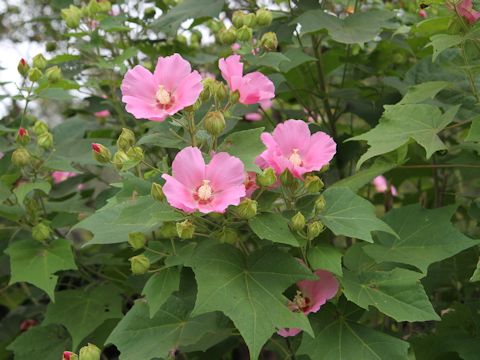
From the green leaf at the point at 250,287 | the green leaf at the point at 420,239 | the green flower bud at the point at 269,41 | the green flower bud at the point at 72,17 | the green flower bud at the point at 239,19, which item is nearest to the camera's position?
the green leaf at the point at 250,287

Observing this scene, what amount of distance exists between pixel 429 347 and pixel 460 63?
26.6 inches

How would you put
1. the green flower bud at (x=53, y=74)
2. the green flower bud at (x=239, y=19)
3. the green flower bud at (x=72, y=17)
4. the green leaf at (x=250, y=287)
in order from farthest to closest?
the green flower bud at (x=72, y=17) < the green flower bud at (x=53, y=74) < the green flower bud at (x=239, y=19) < the green leaf at (x=250, y=287)

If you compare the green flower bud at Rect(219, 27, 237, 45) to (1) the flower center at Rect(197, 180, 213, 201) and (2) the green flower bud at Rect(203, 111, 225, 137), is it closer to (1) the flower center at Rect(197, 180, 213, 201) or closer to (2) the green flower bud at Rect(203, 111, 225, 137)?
(2) the green flower bud at Rect(203, 111, 225, 137)

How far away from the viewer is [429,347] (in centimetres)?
161

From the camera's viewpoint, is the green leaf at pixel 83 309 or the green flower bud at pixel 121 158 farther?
the green leaf at pixel 83 309

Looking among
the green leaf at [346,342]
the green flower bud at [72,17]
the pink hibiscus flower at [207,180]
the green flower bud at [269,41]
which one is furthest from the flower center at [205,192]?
the green flower bud at [72,17]

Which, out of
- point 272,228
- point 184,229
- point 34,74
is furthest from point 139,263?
point 34,74

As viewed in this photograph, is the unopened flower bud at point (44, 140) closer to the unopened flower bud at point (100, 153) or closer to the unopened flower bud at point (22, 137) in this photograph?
the unopened flower bud at point (22, 137)

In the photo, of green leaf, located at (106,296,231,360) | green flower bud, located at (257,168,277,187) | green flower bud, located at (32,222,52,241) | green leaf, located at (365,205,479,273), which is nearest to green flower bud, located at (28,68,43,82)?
green flower bud, located at (32,222,52,241)

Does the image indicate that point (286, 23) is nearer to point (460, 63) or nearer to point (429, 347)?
point (460, 63)

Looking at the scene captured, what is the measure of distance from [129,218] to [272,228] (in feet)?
0.85

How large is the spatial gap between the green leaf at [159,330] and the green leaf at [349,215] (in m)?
0.34

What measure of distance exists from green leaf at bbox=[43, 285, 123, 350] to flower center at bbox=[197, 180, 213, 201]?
2.35 feet

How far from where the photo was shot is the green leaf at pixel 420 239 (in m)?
1.43
